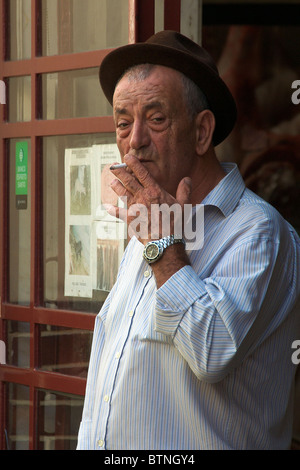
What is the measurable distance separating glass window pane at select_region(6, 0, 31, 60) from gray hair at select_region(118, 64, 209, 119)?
1.69 meters

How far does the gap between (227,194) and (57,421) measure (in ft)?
6.76

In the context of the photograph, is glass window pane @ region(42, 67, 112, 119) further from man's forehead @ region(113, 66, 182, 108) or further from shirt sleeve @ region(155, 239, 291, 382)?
shirt sleeve @ region(155, 239, 291, 382)

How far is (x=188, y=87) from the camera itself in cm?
228

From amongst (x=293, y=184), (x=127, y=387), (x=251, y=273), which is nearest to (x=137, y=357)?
(x=127, y=387)

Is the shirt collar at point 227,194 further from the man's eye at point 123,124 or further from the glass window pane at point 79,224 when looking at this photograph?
the glass window pane at point 79,224

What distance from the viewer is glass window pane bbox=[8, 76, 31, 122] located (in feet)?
12.6

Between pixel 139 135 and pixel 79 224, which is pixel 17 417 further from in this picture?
pixel 139 135

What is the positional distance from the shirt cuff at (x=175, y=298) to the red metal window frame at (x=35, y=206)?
67.3 inches

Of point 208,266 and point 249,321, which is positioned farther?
point 208,266

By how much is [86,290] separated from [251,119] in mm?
1665

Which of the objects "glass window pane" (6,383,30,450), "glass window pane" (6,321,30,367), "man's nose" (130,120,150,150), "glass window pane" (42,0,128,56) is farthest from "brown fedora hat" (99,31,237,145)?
"glass window pane" (6,383,30,450)

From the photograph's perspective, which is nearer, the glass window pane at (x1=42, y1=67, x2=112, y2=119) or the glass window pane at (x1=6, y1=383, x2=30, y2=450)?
the glass window pane at (x1=42, y1=67, x2=112, y2=119)

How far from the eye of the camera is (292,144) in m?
4.58

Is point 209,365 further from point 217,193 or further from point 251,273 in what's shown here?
point 217,193
